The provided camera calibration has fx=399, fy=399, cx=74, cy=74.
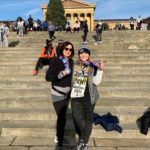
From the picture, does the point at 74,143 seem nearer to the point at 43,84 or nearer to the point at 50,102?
the point at 50,102

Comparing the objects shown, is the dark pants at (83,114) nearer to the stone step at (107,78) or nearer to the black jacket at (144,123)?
the black jacket at (144,123)

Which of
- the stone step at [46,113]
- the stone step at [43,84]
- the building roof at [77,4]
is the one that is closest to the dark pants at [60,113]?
the stone step at [46,113]

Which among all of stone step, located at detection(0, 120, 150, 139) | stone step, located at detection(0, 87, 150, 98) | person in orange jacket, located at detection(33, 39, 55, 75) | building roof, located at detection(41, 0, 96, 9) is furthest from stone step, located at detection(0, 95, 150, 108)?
building roof, located at detection(41, 0, 96, 9)

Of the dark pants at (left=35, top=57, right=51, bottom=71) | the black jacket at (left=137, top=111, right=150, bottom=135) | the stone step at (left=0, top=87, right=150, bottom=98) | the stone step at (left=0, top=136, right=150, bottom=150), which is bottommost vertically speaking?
the stone step at (left=0, top=136, right=150, bottom=150)

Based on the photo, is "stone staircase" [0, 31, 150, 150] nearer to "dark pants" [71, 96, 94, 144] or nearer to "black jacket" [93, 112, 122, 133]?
"black jacket" [93, 112, 122, 133]

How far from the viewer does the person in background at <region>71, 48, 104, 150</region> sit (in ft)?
19.3

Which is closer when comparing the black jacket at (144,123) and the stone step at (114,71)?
the black jacket at (144,123)

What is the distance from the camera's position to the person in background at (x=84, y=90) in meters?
5.88

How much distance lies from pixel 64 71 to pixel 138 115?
2.82 meters

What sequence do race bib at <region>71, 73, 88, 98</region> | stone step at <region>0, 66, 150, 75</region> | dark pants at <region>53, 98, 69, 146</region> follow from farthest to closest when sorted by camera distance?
stone step at <region>0, 66, 150, 75</region>, dark pants at <region>53, 98, 69, 146</region>, race bib at <region>71, 73, 88, 98</region>

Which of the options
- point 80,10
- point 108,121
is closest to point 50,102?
point 108,121

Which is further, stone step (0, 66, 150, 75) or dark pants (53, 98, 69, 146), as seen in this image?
stone step (0, 66, 150, 75)

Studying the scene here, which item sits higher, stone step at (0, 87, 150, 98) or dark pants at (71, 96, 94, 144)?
dark pants at (71, 96, 94, 144)

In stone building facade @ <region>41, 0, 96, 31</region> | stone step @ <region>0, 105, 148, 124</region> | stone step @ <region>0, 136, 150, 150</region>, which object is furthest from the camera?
stone building facade @ <region>41, 0, 96, 31</region>
